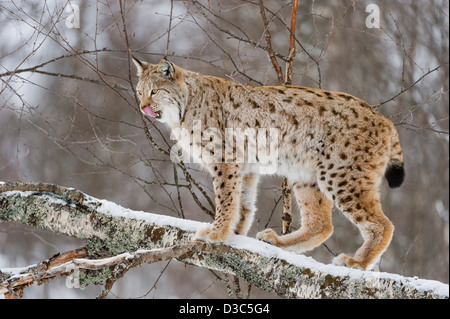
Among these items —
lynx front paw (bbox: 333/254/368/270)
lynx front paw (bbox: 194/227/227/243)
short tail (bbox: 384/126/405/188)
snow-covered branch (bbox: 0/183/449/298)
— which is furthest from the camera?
short tail (bbox: 384/126/405/188)

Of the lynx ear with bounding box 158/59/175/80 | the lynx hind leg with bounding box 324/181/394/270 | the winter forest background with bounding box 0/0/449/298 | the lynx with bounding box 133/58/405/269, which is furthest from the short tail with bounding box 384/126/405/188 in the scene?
the winter forest background with bounding box 0/0/449/298

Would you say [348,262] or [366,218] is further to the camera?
[366,218]

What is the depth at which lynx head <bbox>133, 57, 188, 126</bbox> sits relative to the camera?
5.36 m

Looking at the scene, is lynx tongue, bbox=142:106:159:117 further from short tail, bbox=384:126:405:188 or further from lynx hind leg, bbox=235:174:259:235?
short tail, bbox=384:126:405:188

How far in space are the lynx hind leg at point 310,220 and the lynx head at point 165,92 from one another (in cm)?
133

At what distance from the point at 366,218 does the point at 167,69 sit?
2223mm

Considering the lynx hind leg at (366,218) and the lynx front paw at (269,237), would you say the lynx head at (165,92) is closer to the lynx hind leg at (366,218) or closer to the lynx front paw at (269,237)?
the lynx front paw at (269,237)

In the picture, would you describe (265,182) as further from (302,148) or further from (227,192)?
(227,192)

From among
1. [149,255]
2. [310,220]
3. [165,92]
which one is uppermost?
[165,92]

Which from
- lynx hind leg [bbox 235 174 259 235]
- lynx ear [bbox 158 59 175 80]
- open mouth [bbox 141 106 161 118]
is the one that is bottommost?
lynx hind leg [bbox 235 174 259 235]

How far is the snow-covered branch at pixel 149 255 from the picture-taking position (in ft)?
11.3

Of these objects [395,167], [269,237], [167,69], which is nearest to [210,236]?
[269,237]

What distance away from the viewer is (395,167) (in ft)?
17.0

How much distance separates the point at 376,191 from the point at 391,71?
778cm
